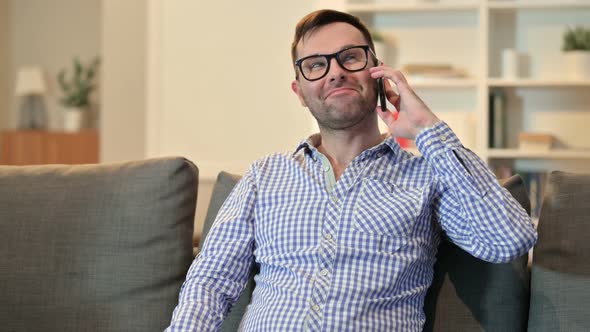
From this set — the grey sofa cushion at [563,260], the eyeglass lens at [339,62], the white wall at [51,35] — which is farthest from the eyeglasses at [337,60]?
the white wall at [51,35]

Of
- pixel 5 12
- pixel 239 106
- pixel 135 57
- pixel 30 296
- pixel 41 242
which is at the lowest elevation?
pixel 30 296

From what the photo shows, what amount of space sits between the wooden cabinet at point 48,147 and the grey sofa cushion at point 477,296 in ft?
16.6

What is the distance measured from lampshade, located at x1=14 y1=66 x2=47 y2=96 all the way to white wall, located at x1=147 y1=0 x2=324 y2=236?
257 cm

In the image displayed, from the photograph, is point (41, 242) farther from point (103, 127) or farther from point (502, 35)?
point (502, 35)

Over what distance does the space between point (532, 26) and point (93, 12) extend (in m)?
3.95

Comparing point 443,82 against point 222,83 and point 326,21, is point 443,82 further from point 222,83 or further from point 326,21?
point 326,21

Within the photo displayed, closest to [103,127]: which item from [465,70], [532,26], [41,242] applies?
[465,70]

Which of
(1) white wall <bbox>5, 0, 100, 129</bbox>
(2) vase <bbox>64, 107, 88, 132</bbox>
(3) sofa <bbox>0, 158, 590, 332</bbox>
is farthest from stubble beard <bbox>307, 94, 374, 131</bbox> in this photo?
(1) white wall <bbox>5, 0, 100, 129</bbox>

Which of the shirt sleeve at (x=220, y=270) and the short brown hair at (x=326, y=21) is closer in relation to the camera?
the shirt sleeve at (x=220, y=270)

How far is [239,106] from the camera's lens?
13.9 feet

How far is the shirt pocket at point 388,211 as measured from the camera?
1.55 meters

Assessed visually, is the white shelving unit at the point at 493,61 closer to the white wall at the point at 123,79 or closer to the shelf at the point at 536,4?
the shelf at the point at 536,4

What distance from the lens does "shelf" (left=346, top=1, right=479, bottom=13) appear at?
4.08 m

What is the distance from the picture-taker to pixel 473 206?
1508 millimetres
